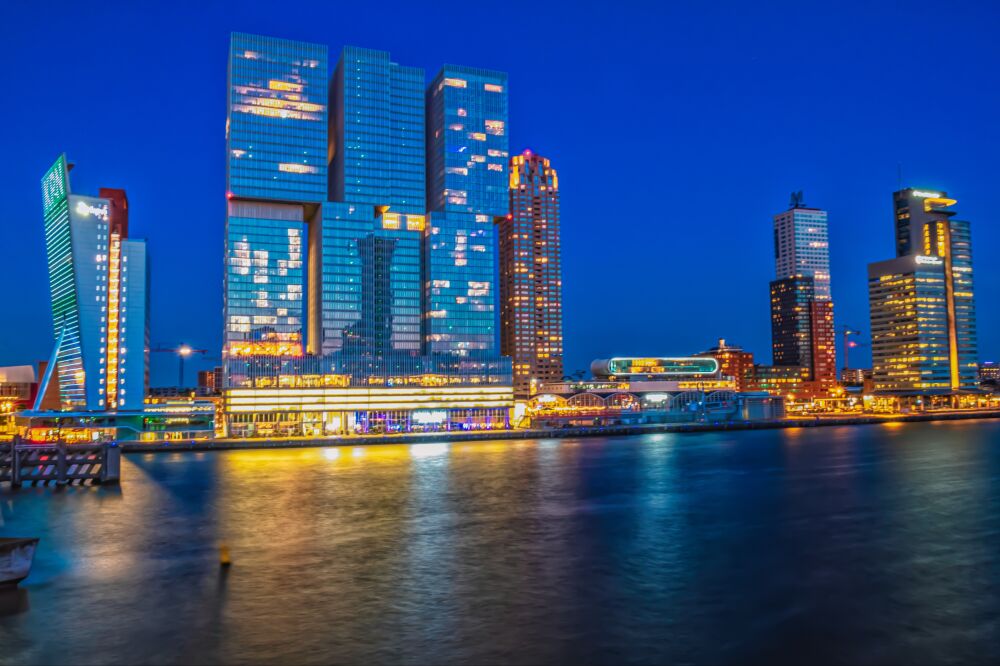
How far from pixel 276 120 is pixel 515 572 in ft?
522

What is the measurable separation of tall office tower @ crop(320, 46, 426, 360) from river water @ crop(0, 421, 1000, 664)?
108172 mm

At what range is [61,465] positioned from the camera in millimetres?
70188

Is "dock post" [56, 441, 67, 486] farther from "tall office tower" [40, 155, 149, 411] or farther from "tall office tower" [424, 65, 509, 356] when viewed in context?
"tall office tower" [40, 155, 149, 411]

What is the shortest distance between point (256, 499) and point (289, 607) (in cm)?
3442

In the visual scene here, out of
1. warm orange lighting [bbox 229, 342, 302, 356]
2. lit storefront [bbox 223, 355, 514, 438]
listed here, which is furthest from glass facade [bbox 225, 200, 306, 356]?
lit storefront [bbox 223, 355, 514, 438]

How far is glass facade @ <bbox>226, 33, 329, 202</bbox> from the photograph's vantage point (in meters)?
171

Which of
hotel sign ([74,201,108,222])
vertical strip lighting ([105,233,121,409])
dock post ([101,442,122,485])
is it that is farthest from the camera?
vertical strip lighting ([105,233,121,409])

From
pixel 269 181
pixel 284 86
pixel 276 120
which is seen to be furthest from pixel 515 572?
pixel 284 86

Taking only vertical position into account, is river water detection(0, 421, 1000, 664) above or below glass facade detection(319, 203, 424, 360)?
below

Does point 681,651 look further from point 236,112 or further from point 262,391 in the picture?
point 236,112

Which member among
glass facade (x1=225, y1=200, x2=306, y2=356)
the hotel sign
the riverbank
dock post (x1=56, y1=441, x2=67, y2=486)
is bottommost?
the riverbank

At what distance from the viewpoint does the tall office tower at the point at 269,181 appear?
6703 inches

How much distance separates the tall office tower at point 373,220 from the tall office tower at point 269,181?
5.92 m

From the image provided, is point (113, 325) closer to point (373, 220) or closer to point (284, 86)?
point (373, 220)
